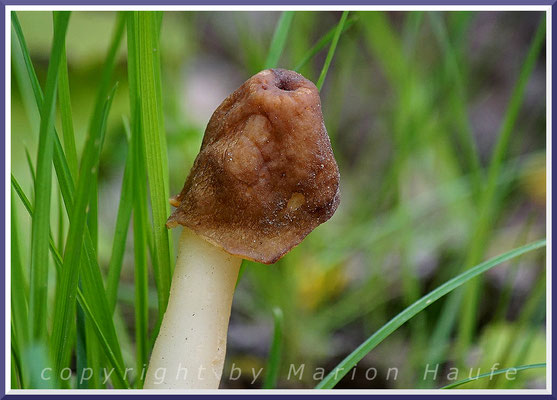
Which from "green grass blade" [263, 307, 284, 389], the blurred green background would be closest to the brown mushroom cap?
"green grass blade" [263, 307, 284, 389]

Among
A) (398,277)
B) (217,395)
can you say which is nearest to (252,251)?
(217,395)

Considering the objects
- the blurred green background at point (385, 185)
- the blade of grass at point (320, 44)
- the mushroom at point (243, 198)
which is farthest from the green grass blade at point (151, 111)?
the blurred green background at point (385, 185)

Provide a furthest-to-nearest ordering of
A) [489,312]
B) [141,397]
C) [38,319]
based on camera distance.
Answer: [489,312], [141,397], [38,319]

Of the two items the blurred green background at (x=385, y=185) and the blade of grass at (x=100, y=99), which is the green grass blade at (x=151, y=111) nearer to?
the blade of grass at (x=100, y=99)

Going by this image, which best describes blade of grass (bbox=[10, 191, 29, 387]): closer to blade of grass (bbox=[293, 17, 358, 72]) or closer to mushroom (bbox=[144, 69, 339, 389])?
mushroom (bbox=[144, 69, 339, 389])

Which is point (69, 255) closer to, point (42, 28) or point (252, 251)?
point (252, 251)

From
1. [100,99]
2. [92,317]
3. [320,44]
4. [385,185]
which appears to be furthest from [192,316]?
[385,185]

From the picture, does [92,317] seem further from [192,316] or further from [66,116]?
[66,116]
